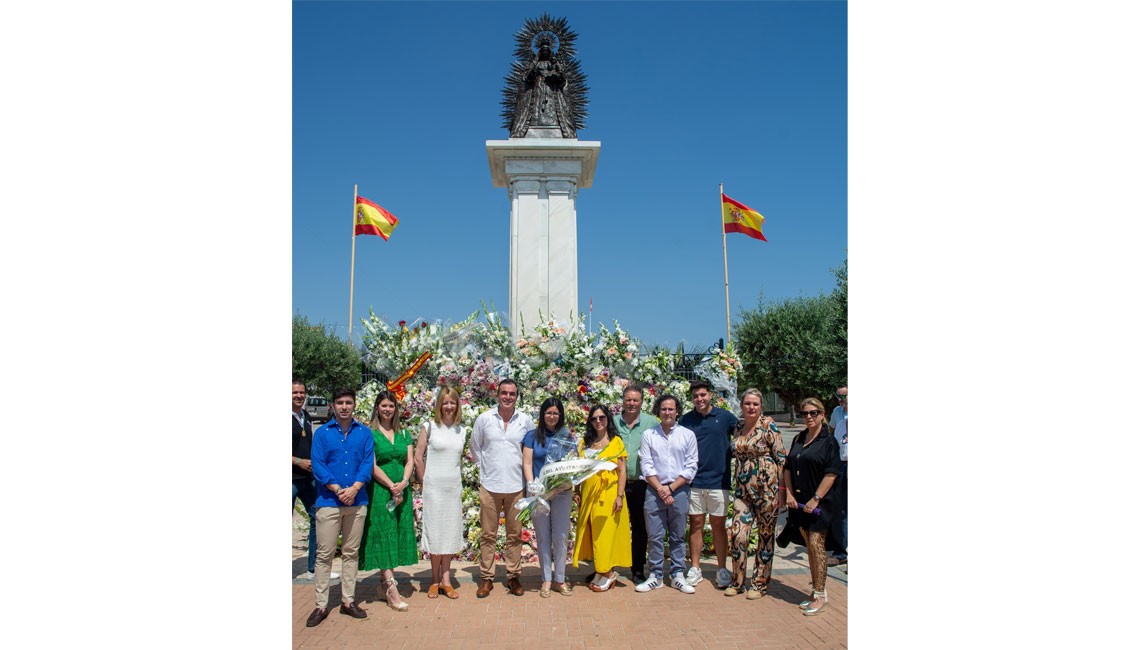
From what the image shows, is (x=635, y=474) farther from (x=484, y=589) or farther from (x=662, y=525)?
(x=484, y=589)

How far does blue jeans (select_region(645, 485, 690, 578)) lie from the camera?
5.67 metres

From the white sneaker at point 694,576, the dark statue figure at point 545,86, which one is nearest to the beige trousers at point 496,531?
the white sneaker at point 694,576

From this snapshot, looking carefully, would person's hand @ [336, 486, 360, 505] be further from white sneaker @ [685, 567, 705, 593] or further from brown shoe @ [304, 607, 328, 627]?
white sneaker @ [685, 567, 705, 593]

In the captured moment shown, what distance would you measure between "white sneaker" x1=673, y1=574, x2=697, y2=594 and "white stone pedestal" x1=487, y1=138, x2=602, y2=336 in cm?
466

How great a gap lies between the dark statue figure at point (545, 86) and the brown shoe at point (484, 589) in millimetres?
6594

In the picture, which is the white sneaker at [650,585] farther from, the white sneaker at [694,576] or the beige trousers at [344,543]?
the beige trousers at [344,543]

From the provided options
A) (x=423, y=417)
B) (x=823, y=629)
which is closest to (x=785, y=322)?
(x=423, y=417)

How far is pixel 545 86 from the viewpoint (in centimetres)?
1026

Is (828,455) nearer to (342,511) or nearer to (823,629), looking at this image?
(823,629)

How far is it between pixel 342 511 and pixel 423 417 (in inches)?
110

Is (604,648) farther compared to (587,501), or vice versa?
(587,501)

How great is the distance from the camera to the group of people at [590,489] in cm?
509
